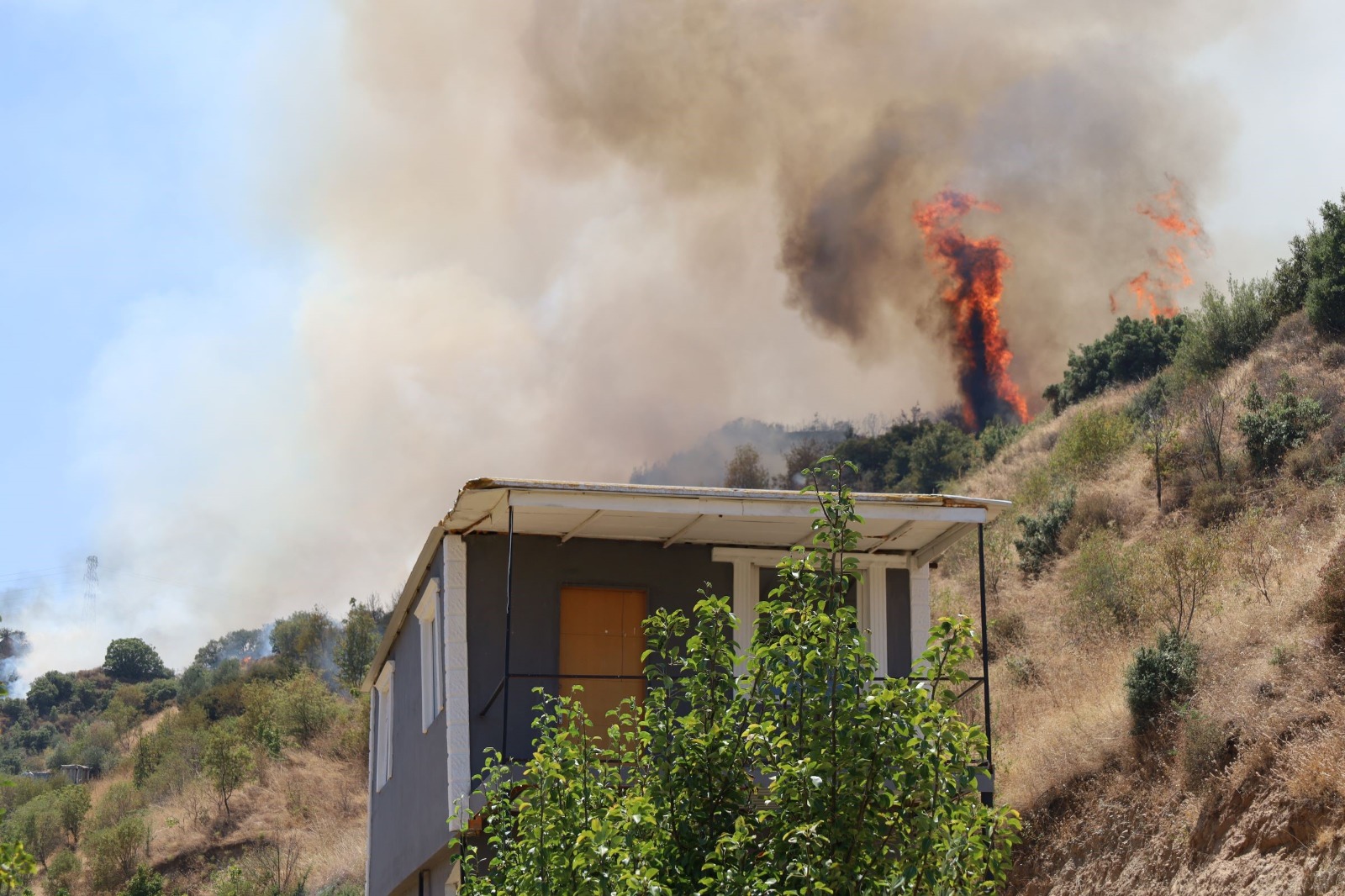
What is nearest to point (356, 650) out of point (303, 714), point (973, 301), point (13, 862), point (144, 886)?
point (303, 714)

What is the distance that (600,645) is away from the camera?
15.2 m

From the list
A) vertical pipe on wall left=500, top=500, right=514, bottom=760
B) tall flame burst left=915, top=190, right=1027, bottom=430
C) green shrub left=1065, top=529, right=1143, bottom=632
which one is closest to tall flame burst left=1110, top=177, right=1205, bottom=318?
tall flame burst left=915, top=190, right=1027, bottom=430

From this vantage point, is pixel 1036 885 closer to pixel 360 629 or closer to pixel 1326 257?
pixel 1326 257

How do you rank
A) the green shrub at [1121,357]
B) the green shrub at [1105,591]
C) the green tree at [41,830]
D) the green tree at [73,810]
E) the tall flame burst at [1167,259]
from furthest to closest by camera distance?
the tall flame burst at [1167,259], the green shrub at [1121,357], the green tree at [73,810], the green tree at [41,830], the green shrub at [1105,591]

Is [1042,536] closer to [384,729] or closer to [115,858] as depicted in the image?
[384,729]

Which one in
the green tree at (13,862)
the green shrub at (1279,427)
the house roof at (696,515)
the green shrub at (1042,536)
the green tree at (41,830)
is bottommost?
the green tree at (41,830)

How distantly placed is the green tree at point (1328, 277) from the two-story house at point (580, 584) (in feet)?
75.2

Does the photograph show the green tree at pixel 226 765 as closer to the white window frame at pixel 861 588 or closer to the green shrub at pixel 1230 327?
the white window frame at pixel 861 588

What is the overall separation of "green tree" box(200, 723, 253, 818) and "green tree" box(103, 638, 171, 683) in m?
53.7

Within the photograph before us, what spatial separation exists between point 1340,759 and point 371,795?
15644 millimetres

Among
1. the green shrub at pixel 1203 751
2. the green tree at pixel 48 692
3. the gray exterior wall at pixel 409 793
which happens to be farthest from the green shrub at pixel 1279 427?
the green tree at pixel 48 692

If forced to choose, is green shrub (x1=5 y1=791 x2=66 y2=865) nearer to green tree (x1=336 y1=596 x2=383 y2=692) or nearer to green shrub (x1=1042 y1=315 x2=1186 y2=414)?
green tree (x1=336 y1=596 x2=383 y2=692)

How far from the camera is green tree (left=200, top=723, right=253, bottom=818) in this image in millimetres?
40219

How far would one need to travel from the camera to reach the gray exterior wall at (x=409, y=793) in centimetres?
1542
